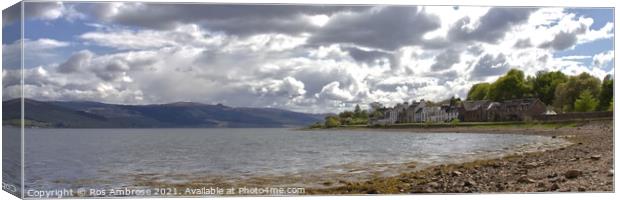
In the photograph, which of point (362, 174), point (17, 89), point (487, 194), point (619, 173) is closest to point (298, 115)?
point (362, 174)

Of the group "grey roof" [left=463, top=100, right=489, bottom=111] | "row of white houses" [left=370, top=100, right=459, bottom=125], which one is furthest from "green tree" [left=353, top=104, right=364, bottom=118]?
"grey roof" [left=463, top=100, right=489, bottom=111]

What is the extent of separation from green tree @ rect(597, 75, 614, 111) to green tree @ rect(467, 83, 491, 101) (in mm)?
2134

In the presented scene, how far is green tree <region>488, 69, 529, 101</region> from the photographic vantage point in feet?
51.6

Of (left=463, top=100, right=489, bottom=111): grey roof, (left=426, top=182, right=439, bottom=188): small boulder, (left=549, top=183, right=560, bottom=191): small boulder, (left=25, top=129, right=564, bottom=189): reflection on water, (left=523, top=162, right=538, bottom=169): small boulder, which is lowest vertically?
(left=549, top=183, right=560, bottom=191): small boulder

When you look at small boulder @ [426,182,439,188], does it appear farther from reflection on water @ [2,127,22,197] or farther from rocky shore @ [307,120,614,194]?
reflection on water @ [2,127,22,197]

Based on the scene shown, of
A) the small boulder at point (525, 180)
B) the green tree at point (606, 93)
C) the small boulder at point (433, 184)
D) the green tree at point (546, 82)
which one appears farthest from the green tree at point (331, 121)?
the green tree at point (606, 93)

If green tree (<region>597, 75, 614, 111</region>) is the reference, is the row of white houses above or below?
below

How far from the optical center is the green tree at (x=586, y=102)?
16050 millimetres

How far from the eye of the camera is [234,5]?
1467 centimetres

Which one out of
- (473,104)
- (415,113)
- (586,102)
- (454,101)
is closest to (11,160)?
(415,113)

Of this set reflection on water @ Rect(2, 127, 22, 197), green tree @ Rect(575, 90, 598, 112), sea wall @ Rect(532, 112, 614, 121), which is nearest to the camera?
reflection on water @ Rect(2, 127, 22, 197)

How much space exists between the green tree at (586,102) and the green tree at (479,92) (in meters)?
1.83

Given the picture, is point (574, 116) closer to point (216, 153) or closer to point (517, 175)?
point (517, 175)

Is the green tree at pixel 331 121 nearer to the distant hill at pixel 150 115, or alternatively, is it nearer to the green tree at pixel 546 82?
the distant hill at pixel 150 115
